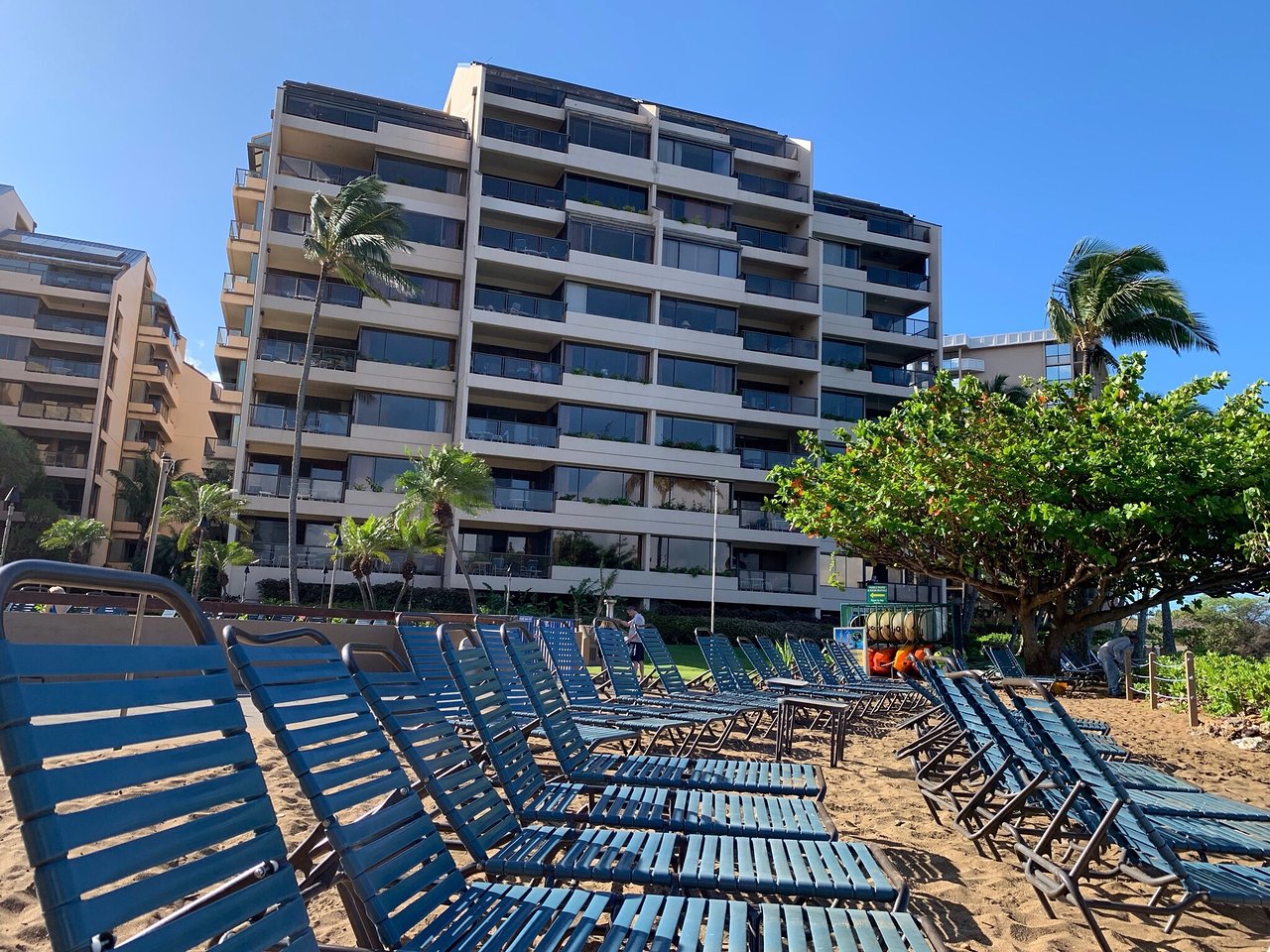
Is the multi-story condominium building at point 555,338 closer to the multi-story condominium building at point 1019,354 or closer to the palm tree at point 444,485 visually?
the palm tree at point 444,485

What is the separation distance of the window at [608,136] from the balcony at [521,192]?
2.75 metres

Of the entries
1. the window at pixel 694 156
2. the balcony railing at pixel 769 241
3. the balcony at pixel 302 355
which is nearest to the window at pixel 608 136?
the window at pixel 694 156

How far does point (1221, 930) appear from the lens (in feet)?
14.4

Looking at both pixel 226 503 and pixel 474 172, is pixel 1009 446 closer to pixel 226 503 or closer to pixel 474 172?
pixel 226 503

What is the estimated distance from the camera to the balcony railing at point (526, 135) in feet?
128

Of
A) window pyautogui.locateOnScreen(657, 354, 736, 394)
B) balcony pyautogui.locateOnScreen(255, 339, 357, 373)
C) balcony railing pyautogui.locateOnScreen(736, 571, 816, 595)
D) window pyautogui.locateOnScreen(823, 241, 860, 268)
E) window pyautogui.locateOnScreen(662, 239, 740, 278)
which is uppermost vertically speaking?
window pyautogui.locateOnScreen(823, 241, 860, 268)

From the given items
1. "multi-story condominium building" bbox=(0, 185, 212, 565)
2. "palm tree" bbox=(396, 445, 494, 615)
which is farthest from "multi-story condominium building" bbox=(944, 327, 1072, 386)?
"multi-story condominium building" bbox=(0, 185, 212, 565)

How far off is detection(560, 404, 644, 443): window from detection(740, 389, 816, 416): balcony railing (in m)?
5.15

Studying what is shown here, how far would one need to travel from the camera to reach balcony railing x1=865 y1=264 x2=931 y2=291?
4666 centimetres

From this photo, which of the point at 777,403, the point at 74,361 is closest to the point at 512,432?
the point at 777,403

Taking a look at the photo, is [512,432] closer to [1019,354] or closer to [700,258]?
[700,258]

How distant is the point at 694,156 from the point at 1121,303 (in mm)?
22275

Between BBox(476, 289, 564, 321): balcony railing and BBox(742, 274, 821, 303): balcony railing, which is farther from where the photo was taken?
BBox(742, 274, 821, 303): balcony railing

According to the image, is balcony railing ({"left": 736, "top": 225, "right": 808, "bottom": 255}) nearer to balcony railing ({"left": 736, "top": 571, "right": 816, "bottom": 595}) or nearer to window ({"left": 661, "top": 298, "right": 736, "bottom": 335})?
window ({"left": 661, "top": 298, "right": 736, "bottom": 335})
